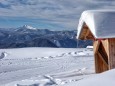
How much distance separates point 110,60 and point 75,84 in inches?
250

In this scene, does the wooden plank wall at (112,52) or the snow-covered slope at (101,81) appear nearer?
the snow-covered slope at (101,81)

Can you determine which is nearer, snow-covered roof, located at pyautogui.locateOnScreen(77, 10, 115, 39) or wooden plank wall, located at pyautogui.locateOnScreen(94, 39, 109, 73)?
snow-covered roof, located at pyautogui.locateOnScreen(77, 10, 115, 39)

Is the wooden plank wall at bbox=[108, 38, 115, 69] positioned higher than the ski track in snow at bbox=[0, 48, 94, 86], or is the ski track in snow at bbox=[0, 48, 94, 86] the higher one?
the wooden plank wall at bbox=[108, 38, 115, 69]

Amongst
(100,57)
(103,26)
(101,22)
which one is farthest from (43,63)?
(103,26)

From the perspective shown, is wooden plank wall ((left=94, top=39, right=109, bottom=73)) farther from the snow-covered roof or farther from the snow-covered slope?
the snow-covered slope

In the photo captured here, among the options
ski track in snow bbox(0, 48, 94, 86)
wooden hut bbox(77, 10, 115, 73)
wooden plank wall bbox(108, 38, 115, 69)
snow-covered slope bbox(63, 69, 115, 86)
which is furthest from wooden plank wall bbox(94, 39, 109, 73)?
snow-covered slope bbox(63, 69, 115, 86)

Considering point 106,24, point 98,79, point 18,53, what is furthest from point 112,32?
point 18,53

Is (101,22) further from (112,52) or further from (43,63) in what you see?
(43,63)

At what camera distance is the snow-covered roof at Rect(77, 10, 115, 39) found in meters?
11.6

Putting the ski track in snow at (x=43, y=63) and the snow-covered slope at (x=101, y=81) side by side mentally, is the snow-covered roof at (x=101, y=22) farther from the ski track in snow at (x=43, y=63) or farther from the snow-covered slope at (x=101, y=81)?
the snow-covered slope at (x=101, y=81)

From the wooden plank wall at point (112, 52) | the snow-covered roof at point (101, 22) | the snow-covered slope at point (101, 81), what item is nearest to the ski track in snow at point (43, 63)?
the wooden plank wall at point (112, 52)

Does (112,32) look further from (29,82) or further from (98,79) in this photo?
(98,79)

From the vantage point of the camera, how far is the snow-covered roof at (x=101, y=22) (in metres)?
11.6

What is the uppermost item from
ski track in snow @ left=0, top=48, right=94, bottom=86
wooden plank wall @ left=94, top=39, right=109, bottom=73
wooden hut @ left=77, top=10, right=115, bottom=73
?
wooden hut @ left=77, top=10, right=115, bottom=73
